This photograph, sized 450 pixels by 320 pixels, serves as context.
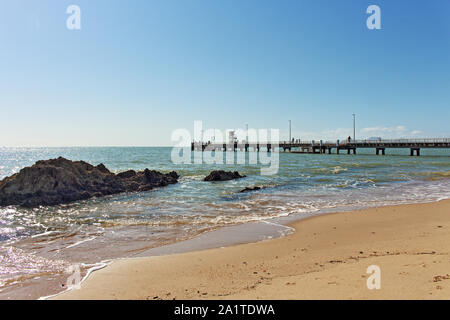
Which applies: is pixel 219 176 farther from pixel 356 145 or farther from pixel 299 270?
pixel 356 145

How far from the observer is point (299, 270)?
5098 millimetres

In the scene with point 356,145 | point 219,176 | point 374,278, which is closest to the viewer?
point 374,278

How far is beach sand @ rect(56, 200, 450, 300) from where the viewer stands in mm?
3949

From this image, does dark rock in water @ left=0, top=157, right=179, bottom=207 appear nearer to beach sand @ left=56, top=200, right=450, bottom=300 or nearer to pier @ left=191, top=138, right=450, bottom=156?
beach sand @ left=56, top=200, right=450, bottom=300

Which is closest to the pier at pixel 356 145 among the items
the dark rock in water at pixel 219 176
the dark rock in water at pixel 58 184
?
the dark rock in water at pixel 219 176

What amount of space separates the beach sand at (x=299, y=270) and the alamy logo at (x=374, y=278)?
0.23ft

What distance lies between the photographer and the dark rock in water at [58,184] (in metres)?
14.0

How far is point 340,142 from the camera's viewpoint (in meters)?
72.7

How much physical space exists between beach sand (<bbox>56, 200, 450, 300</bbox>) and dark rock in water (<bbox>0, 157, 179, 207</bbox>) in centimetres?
1041

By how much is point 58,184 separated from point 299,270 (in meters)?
14.3

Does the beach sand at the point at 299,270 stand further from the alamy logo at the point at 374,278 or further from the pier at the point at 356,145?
the pier at the point at 356,145

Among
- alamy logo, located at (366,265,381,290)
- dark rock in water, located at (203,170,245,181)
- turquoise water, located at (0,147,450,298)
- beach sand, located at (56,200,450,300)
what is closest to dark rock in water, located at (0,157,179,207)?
turquoise water, located at (0,147,450,298)

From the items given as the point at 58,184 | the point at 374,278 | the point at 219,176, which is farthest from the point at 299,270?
the point at 219,176

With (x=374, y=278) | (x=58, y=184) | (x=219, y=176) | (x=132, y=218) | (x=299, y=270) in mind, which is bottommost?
(x=132, y=218)
